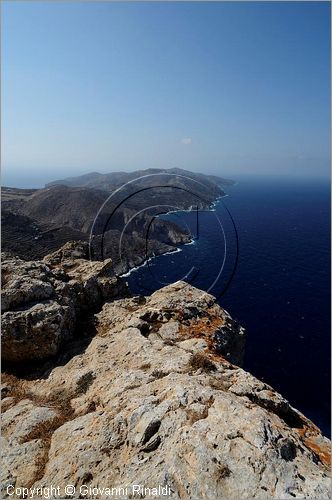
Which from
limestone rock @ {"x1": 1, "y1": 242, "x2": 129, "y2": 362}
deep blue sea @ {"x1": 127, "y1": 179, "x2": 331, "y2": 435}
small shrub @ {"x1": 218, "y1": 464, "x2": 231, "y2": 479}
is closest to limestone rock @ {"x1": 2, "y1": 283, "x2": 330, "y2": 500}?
small shrub @ {"x1": 218, "y1": 464, "x2": 231, "y2": 479}

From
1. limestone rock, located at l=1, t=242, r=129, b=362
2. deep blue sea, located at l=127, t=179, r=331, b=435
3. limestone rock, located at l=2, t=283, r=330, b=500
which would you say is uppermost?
limestone rock, located at l=1, t=242, r=129, b=362

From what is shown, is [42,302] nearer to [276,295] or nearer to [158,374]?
[158,374]

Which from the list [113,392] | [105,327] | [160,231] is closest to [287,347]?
[105,327]

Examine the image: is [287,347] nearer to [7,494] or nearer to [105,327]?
[105,327]

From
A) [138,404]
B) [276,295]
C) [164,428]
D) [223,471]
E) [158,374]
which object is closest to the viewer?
[223,471]

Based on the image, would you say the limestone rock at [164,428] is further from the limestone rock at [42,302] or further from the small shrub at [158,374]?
the limestone rock at [42,302]

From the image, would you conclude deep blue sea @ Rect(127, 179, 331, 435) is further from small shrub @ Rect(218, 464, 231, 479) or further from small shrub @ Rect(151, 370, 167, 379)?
small shrub @ Rect(218, 464, 231, 479)

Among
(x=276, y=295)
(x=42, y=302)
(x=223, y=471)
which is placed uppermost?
(x=42, y=302)

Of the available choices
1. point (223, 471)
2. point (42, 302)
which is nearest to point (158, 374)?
point (223, 471)

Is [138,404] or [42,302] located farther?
[42,302]
